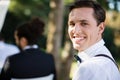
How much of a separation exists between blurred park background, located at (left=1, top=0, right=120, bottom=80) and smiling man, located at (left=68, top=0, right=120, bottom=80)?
155 inches

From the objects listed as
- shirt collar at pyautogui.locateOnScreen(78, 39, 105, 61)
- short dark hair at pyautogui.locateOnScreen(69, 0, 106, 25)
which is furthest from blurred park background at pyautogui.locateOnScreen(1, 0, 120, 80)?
shirt collar at pyautogui.locateOnScreen(78, 39, 105, 61)

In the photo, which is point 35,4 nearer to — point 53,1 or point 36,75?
point 53,1

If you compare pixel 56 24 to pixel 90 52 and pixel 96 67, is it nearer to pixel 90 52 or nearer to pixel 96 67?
pixel 90 52

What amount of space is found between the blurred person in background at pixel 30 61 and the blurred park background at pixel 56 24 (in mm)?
1978

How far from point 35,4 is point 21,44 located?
13.5 m

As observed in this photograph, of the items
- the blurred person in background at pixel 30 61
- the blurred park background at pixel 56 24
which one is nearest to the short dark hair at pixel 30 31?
the blurred person in background at pixel 30 61

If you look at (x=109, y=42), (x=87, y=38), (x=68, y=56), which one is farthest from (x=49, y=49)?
(x=109, y=42)

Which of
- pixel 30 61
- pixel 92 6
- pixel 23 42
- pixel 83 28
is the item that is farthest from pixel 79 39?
pixel 23 42

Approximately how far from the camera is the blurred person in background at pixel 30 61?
17.8 feet

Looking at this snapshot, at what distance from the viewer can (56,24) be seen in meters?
12.0

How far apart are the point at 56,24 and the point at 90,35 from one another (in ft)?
28.6

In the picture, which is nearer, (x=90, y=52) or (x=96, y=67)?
(x=96, y=67)

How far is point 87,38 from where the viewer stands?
3297 mm

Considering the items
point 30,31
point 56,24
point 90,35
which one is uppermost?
point 90,35
